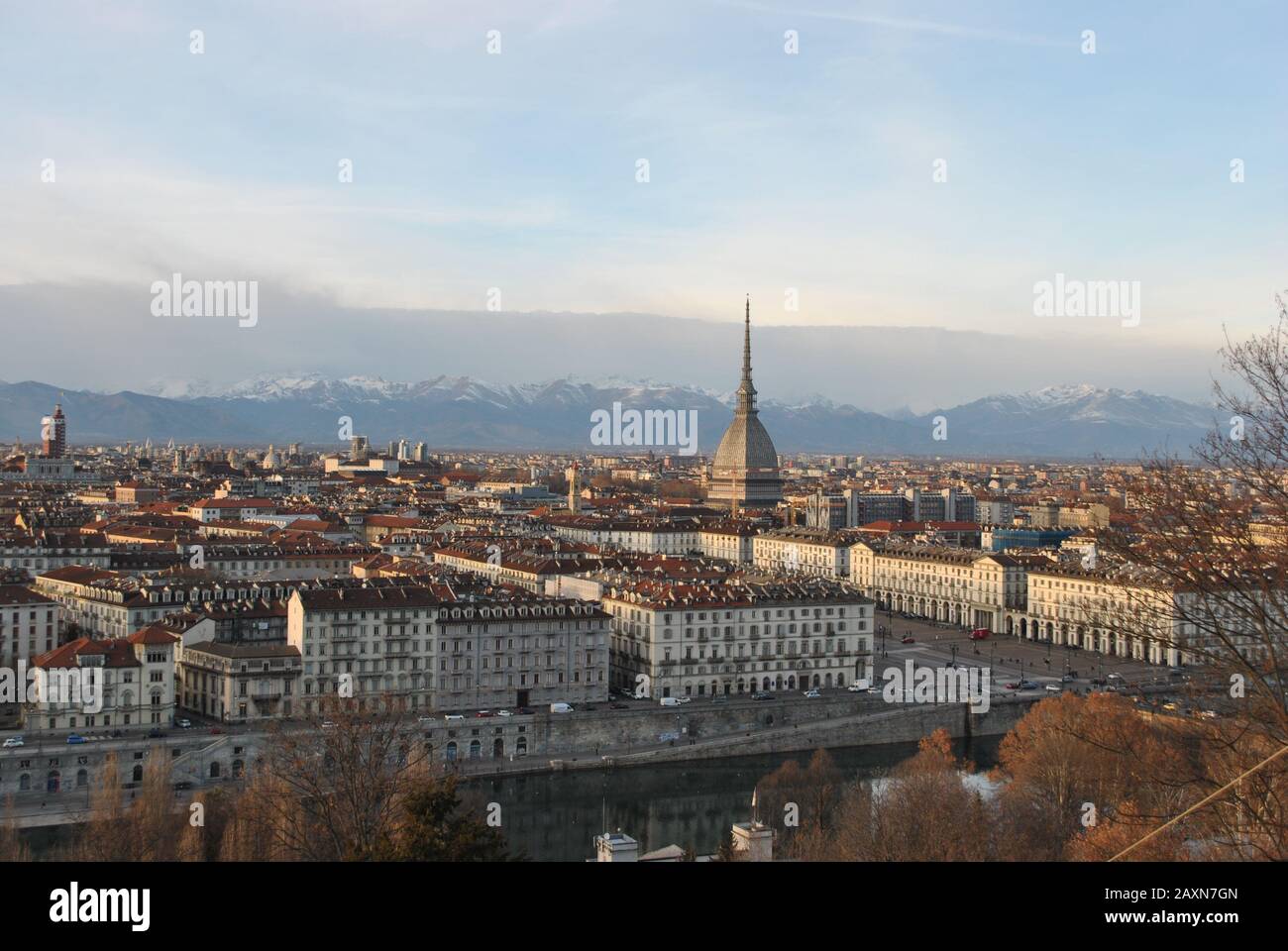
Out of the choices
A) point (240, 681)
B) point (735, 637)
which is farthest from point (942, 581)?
point (240, 681)

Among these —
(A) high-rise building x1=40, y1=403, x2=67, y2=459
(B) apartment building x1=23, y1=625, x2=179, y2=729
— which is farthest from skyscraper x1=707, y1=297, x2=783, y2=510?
(B) apartment building x1=23, y1=625, x2=179, y2=729

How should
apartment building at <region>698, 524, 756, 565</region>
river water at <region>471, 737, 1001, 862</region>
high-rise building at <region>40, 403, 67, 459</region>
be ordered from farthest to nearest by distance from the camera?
1. high-rise building at <region>40, 403, 67, 459</region>
2. apartment building at <region>698, 524, 756, 565</region>
3. river water at <region>471, 737, 1001, 862</region>

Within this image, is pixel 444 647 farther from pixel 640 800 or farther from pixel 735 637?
pixel 735 637

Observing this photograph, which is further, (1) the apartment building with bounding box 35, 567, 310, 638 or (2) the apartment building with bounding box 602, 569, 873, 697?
(1) the apartment building with bounding box 35, 567, 310, 638

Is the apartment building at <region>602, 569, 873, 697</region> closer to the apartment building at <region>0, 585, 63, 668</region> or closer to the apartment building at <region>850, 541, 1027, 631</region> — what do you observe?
the apartment building at <region>0, 585, 63, 668</region>

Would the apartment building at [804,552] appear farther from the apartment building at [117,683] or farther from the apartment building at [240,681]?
the apartment building at [117,683]

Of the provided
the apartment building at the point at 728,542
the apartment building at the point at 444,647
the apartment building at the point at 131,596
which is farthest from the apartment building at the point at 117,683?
the apartment building at the point at 728,542
